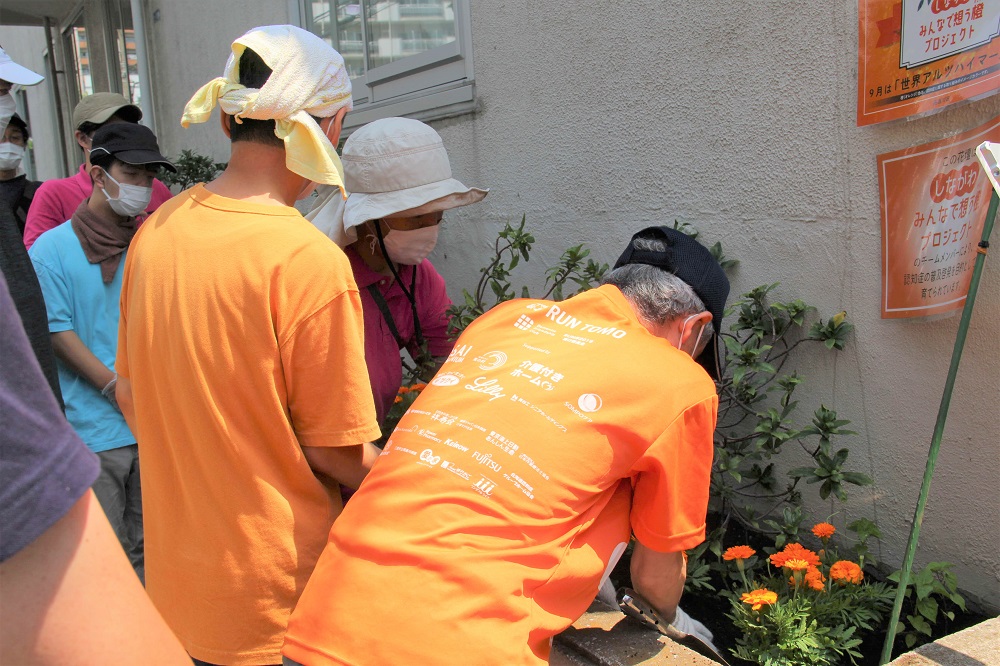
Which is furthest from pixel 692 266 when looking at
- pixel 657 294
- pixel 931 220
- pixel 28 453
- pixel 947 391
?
pixel 28 453

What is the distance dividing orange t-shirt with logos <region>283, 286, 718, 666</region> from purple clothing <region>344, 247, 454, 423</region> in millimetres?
867

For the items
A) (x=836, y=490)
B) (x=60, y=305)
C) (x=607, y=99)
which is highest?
(x=607, y=99)

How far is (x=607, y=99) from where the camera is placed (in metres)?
3.56

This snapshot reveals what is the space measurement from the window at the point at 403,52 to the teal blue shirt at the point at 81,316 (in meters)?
2.21

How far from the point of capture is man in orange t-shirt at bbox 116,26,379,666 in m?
1.58

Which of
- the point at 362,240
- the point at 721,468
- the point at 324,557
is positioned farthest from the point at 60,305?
the point at 721,468

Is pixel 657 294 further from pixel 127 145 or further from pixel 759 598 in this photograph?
pixel 127 145

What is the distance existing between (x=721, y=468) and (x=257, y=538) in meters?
1.61

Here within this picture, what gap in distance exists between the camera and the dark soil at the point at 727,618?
2.44 meters

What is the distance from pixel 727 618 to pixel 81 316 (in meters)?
2.42

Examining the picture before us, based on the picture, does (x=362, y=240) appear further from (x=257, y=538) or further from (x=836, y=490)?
(x=836, y=490)

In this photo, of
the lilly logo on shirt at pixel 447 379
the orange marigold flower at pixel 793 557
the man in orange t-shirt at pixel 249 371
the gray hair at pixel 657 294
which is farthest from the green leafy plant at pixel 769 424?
the man in orange t-shirt at pixel 249 371

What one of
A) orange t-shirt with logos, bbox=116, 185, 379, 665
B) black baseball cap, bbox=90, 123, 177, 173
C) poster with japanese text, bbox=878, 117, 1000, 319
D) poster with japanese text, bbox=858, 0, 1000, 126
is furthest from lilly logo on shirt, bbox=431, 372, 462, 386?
black baseball cap, bbox=90, 123, 177, 173

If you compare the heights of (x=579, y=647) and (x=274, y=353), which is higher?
(x=274, y=353)
